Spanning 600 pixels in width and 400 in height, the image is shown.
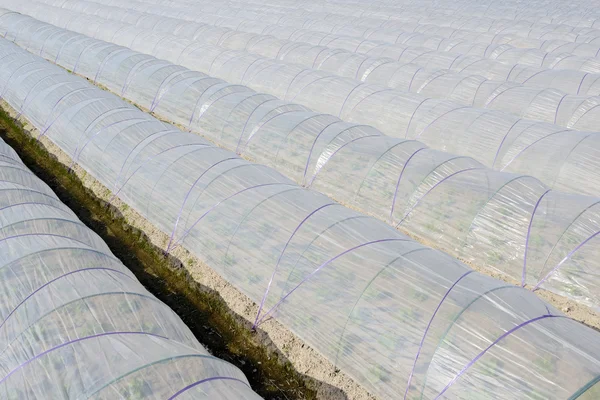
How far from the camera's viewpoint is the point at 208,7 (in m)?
52.7

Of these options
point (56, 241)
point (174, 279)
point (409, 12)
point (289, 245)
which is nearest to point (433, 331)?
point (289, 245)

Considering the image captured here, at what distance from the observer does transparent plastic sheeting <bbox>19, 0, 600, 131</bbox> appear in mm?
20734

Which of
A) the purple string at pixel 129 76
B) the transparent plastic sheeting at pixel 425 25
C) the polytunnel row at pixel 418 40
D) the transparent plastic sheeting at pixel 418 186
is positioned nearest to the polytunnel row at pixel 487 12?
the transparent plastic sheeting at pixel 425 25

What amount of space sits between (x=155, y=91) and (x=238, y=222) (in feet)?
49.8

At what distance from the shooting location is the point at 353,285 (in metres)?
10.4

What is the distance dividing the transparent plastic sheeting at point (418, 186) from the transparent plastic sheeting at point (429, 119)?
9.06 feet

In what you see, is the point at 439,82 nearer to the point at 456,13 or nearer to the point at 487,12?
the point at 456,13

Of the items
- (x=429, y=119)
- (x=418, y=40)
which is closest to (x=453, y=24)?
(x=418, y=40)

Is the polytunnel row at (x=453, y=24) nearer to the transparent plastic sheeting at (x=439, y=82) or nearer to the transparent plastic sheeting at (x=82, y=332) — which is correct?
the transparent plastic sheeting at (x=439, y=82)

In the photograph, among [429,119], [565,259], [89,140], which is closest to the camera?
[565,259]

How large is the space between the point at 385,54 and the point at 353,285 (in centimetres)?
2675

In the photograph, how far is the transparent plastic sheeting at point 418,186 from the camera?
12719mm

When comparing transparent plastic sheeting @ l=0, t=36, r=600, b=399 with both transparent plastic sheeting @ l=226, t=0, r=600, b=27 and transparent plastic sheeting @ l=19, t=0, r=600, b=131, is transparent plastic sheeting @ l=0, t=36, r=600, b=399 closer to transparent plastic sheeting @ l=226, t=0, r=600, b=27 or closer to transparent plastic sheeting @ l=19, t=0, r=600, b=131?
transparent plastic sheeting @ l=19, t=0, r=600, b=131

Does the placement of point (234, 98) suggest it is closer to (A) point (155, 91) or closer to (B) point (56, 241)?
(A) point (155, 91)
